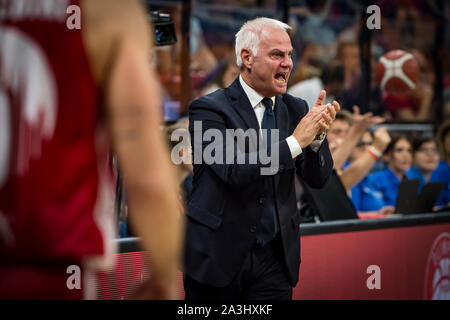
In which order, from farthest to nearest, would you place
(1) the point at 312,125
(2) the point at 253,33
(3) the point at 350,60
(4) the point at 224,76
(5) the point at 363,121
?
(3) the point at 350,60 → (4) the point at 224,76 → (5) the point at 363,121 → (2) the point at 253,33 → (1) the point at 312,125

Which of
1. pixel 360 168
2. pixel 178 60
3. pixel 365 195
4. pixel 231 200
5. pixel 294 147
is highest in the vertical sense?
pixel 178 60

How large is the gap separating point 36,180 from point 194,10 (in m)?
7.66

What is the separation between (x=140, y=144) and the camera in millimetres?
1347

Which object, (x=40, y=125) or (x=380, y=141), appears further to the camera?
(x=380, y=141)

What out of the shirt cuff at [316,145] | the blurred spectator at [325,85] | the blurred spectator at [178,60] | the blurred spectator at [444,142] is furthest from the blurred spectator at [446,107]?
the shirt cuff at [316,145]

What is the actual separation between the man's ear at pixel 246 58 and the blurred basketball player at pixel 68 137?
1624 millimetres

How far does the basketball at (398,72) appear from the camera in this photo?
22.4ft

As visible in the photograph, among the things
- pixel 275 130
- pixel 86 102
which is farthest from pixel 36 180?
pixel 275 130

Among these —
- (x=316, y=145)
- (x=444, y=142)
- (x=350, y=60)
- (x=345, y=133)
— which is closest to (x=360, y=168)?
(x=345, y=133)

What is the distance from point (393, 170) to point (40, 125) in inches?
208

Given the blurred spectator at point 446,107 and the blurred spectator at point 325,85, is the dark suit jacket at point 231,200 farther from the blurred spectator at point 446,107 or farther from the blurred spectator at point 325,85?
the blurred spectator at point 446,107

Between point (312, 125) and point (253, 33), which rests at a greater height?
point (253, 33)

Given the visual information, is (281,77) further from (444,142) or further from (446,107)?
(446,107)
